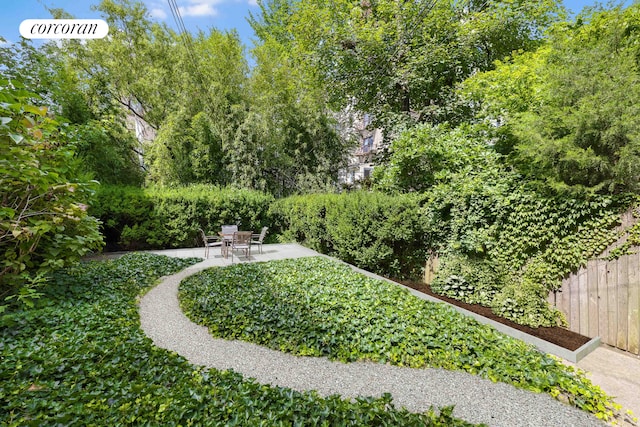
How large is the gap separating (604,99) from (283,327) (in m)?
5.59

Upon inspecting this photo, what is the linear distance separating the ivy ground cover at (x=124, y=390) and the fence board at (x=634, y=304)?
350 cm

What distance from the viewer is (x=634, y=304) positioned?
12.9 ft

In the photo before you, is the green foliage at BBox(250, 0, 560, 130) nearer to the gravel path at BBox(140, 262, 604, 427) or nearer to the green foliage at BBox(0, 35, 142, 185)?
the green foliage at BBox(0, 35, 142, 185)

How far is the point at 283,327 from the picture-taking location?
4.11 m

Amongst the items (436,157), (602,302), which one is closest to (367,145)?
(436,157)

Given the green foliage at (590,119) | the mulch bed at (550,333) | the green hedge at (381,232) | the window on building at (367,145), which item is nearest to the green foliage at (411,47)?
the green hedge at (381,232)

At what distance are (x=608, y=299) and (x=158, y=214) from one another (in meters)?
12.0

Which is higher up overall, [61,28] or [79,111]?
[79,111]

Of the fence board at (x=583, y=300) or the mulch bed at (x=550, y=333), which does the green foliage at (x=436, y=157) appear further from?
the mulch bed at (x=550, y=333)

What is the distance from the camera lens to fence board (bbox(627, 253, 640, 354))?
3910mm

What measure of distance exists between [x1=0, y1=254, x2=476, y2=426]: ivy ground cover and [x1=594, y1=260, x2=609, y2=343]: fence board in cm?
352

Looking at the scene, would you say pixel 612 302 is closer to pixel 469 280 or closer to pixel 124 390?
pixel 469 280

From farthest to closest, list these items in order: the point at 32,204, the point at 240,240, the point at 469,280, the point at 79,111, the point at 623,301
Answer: the point at 79,111 → the point at 240,240 → the point at 469,280 → the point at 623,301 → the point at 32,204

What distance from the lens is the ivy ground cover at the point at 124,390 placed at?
7.14ft
